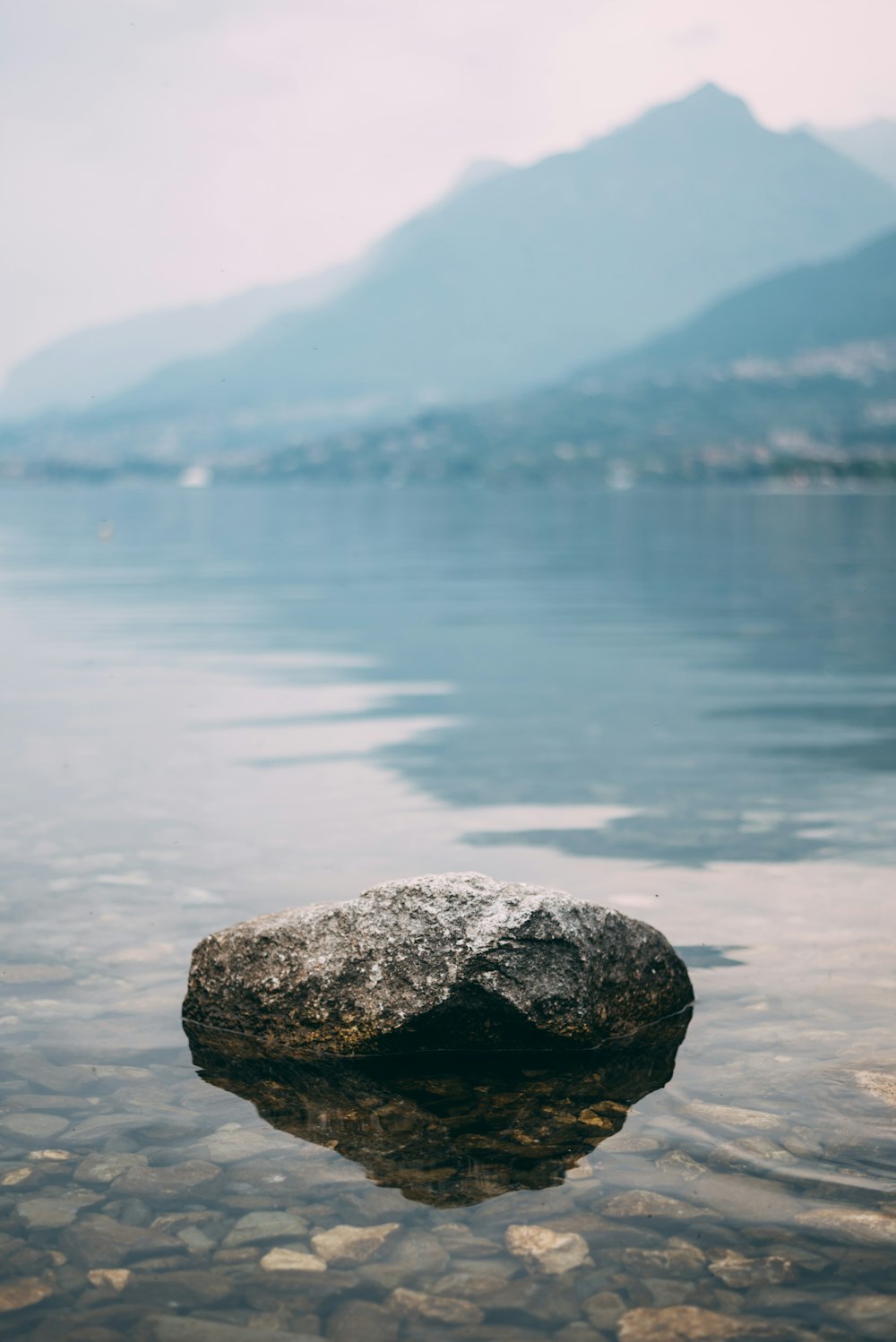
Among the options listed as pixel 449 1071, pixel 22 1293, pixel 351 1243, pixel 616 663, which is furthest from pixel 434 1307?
pixel 616 663

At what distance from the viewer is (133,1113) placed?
9.71 meters

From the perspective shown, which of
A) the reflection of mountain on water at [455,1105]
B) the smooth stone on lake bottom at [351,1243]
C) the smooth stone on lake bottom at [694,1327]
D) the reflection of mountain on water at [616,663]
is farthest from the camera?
the reflection of mountain on water at [616,663]

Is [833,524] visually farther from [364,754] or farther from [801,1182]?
[801,1182]

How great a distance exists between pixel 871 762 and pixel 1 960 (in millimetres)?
13381

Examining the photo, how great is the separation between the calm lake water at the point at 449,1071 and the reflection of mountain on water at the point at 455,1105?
0.03 metres

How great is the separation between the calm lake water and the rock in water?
1.61ft

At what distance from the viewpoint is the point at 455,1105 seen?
32.5 ft

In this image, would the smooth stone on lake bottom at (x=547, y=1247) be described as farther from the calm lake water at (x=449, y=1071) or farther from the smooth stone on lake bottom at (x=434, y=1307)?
the smooth stone on lake bottom at (x=434, y=1307)

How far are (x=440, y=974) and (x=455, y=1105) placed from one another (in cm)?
100

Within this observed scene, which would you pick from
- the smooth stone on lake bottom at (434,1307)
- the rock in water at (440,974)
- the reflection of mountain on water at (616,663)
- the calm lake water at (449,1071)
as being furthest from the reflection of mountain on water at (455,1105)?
the reflection of mountain on water at (616,663)

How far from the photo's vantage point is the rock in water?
10617 mm

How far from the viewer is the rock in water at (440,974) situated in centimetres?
1062

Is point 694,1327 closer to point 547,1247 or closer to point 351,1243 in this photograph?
point 547,1247

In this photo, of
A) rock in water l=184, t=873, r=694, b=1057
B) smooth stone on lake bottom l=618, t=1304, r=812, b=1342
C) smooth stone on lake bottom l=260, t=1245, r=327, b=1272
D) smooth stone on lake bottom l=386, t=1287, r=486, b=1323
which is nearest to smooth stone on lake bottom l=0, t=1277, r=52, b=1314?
smooth stone on lake bottom l=260, t=1245, r=327, b=1272
